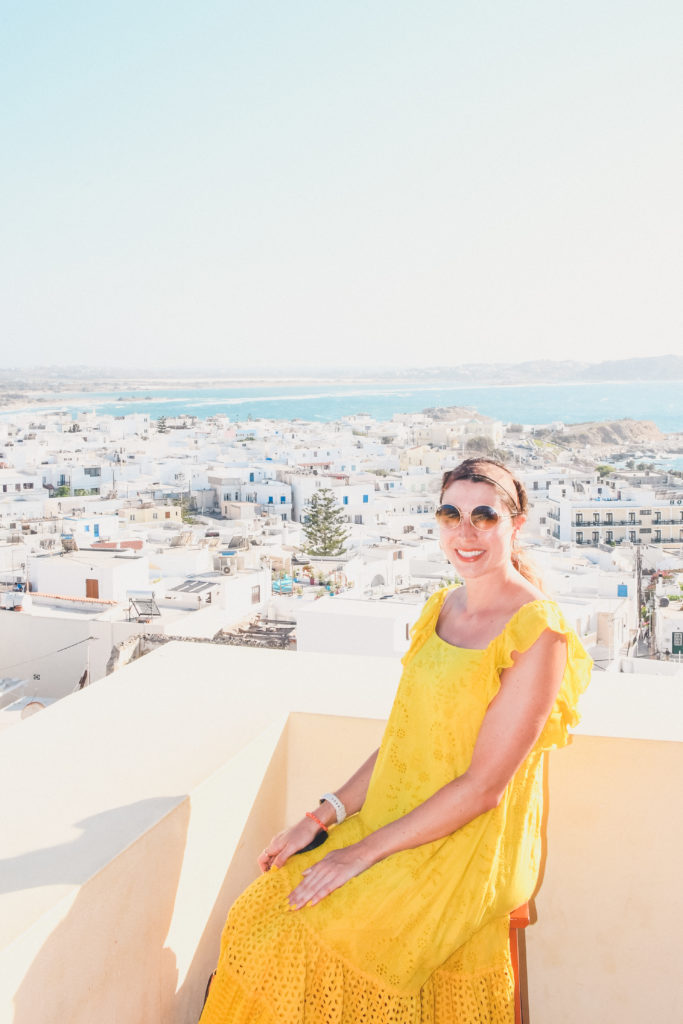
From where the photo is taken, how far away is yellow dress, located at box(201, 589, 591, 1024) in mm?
812

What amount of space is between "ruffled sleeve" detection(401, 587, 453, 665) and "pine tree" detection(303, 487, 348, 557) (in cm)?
1516

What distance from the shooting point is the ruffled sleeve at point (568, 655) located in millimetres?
818

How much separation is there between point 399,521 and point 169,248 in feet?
159

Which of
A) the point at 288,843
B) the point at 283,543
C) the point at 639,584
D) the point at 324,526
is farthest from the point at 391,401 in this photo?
the point at 288,843

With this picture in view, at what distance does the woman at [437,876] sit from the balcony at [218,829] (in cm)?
11

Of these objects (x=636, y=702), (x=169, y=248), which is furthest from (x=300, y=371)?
(x=636, y=702)

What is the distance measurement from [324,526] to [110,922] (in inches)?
726

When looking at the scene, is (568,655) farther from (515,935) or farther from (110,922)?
(110,922)

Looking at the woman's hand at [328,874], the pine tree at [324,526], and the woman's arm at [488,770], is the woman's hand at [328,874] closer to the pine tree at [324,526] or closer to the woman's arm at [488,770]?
the woman's arm at [488,770]

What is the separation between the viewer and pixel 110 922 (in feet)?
2.63

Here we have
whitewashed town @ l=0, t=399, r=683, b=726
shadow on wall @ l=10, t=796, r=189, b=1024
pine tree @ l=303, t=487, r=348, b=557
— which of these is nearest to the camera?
shadow on wall @ l=10, t=796, r=189, b=1024

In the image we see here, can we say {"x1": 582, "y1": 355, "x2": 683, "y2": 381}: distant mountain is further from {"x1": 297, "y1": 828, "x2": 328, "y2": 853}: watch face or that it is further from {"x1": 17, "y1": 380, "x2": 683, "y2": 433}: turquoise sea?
{"x1": 297, "y1": 828, "x2": 328, "y2": 853}: watch face

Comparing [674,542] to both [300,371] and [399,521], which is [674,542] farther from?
[300,371]

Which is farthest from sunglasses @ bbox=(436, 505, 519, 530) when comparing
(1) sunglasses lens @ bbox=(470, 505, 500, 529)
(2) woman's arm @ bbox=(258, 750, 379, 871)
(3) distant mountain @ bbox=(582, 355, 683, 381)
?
(3) distant mountain @ bbox=(582, 355, 683, 381)
